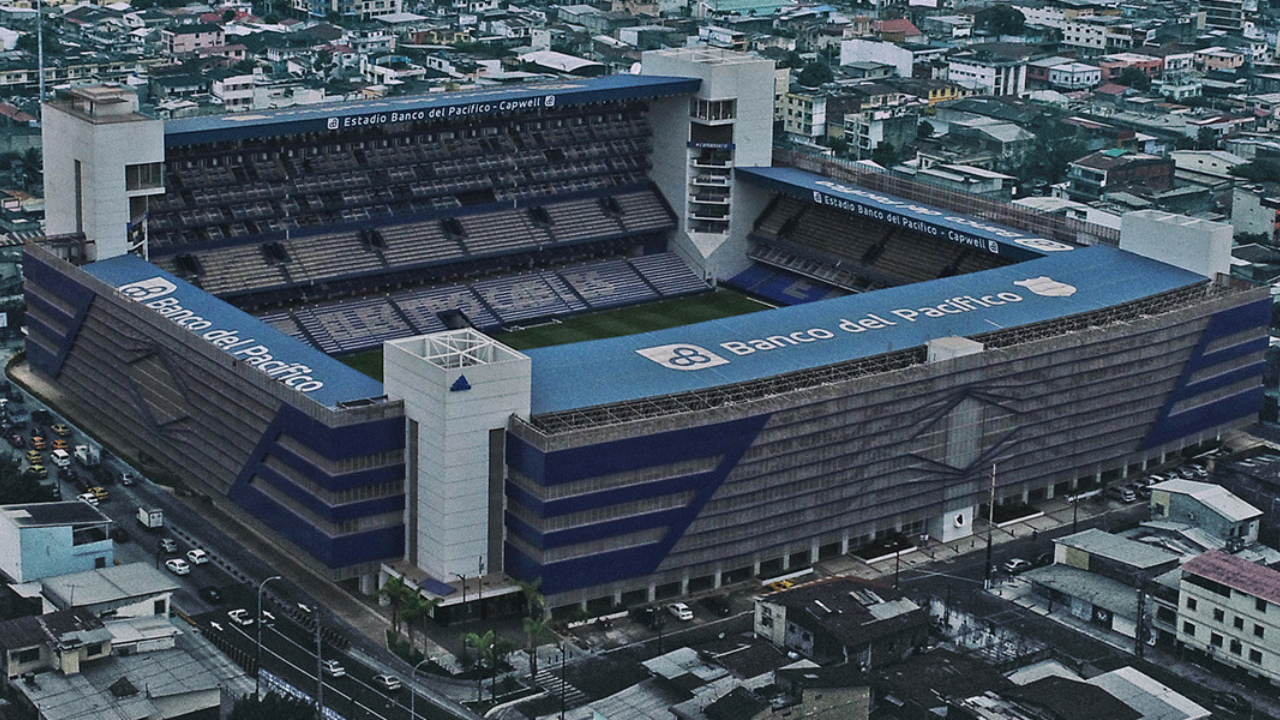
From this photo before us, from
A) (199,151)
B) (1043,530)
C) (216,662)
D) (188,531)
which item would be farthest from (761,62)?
(216,662)

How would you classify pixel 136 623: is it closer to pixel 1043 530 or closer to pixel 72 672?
pixel 72 672

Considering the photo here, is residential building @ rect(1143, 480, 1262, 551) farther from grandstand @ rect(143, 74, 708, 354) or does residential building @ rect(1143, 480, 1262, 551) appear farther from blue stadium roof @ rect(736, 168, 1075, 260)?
grandstand @ rect(143, 74, 708, 354)

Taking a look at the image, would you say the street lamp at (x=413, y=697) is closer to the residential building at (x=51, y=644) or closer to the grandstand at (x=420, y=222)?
the residential building at (x=51, y=644)

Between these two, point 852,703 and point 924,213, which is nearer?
point 852,703

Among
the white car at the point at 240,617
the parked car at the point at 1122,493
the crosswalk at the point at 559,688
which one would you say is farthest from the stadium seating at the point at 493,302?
the crosswalk at the point at 559,688

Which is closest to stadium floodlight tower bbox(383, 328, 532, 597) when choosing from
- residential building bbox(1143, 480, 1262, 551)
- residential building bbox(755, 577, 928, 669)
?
residential building bbox(755, 577, 928, 669)

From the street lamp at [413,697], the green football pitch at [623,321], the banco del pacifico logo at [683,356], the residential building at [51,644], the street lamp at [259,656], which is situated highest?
the banco del pacifico logo at [683,356]

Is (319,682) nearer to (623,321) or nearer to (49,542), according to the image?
(49,542)
